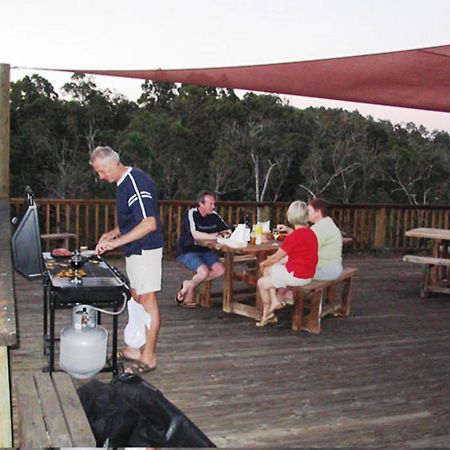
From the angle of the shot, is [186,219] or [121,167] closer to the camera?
[121,167]

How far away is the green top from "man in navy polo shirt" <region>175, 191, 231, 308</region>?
90 cm

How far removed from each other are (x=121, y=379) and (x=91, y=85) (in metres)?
21.6

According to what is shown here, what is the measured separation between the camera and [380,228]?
31.5 feet

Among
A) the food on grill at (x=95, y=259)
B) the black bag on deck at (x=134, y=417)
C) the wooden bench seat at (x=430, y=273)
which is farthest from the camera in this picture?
the wooden bench seat at (x=430, y=273)

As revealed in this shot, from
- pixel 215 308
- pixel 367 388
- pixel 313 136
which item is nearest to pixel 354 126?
pixel 313 136

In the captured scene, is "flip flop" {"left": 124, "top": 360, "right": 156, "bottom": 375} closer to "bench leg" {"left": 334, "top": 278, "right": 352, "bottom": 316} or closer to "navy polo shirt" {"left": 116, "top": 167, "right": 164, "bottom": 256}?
"navy polo shirt" {"left": 116, "top": 167, "right": 164, "bottom": 256}

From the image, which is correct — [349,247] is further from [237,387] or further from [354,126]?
[354,126]

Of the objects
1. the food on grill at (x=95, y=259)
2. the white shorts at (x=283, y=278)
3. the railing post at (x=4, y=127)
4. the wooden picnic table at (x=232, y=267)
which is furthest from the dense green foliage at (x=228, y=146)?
the food on grill at (x=95, y=259)

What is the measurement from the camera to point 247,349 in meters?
4.61

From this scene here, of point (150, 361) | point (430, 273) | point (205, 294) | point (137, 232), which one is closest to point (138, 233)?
point (137, 232)

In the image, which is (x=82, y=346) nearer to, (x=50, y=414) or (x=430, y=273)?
(x=50, y=414)

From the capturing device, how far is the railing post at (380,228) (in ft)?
31.5

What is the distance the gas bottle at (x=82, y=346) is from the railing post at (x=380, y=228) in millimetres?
6706

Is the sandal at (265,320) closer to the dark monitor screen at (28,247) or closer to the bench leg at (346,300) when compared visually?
the bench leg at (346,300)
